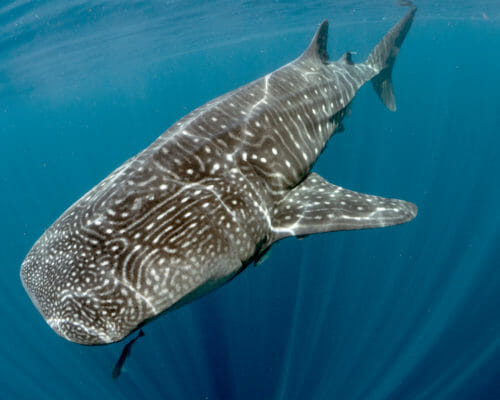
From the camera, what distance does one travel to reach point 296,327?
7.87 metres

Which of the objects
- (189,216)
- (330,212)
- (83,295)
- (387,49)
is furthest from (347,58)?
(83,295)

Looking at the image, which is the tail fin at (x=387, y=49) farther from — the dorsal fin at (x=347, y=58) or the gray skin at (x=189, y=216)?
the gray skin at (x=189, y=216)

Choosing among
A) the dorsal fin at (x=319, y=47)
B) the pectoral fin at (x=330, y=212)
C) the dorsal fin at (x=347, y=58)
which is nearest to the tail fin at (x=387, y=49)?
the dorsal fin at (x=347, y=58)

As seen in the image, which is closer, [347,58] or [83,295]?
[83,295]

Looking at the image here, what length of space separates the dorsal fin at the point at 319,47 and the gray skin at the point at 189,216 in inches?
66.7

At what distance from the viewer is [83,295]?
2.21m

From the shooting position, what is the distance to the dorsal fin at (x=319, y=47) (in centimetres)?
555

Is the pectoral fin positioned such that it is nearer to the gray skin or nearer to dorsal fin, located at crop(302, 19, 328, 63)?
the gray skin

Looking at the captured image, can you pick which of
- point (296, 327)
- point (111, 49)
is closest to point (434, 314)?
point (296, 327)

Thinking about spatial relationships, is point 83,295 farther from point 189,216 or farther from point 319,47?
point 319,47

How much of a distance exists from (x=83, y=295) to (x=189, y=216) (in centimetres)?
89

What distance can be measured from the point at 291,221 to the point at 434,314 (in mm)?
7072

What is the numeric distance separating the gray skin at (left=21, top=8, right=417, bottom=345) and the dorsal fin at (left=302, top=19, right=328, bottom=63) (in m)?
1.70

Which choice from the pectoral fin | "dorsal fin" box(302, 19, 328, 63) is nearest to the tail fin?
"dorsal fin" box(302, 19, 328, 63)
